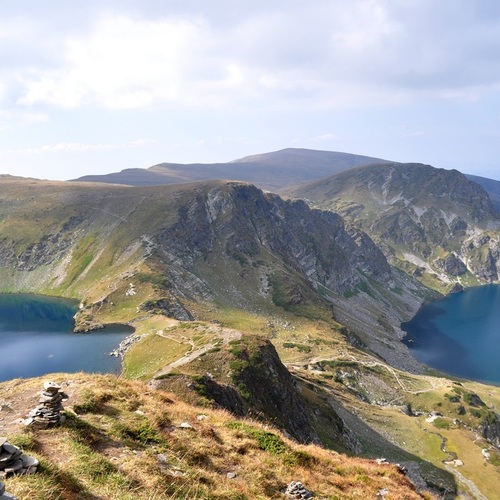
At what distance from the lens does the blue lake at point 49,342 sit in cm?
10069

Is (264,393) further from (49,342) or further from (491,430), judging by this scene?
(491,430)

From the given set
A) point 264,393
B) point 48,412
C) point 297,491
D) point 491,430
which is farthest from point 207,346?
point 491,430

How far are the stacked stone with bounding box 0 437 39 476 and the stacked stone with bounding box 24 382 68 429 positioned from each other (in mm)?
5927

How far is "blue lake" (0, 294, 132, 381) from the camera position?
100688 mm

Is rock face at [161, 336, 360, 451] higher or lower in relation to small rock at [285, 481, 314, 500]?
lower

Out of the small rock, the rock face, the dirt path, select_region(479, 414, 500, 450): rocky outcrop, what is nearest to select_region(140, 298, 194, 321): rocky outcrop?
the dirt path

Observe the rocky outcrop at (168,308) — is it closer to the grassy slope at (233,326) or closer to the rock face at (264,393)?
the grassy slope at (233,326)

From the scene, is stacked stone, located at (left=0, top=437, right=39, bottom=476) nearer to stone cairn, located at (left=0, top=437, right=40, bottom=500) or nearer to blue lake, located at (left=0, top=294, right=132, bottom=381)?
stone cairn, located at (left=0, top=437, right=40, bottom=500)

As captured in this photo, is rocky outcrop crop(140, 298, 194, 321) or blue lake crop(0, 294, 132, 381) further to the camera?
rocky outcrop crop(140, 298, 194, 321)

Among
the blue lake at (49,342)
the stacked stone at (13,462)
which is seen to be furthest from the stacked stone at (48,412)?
the blue lake at (49,342)

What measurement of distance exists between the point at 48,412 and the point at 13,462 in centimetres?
663

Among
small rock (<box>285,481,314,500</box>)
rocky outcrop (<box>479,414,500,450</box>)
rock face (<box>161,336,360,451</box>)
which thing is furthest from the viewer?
rocky outcrop (<box>479,414,500,450</box>)

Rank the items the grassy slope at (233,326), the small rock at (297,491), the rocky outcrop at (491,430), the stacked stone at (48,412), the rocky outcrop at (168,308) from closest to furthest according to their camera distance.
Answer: the stacked stone at (48,412)
the small rock at (297,491)
the grassy slope at (233,326)
the rocky outcrop at (491,430)
the rocky outcrop at (168,308)

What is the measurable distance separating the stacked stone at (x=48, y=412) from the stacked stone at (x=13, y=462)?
233 inches
